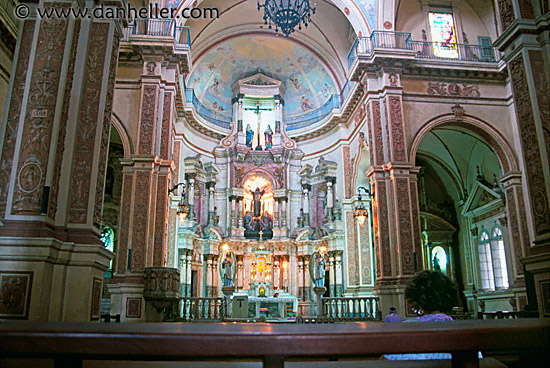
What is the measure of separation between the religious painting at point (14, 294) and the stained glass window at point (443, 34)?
15.5 meters

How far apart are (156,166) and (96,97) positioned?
6574 mm

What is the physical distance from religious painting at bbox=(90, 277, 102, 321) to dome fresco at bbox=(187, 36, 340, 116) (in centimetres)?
1701

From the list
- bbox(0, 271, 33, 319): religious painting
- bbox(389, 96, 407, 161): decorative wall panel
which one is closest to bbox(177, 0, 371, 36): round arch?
bbox(389, 96, 407, 161): decorative wall panel

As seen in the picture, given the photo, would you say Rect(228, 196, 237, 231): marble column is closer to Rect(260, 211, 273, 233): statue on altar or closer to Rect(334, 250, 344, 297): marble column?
Rect(260, 211, 273, 233): statue on altar

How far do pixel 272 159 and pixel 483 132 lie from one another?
12.0 m

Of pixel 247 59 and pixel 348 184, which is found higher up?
pixel 247 59

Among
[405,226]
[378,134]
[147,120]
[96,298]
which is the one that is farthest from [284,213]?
[96,298]

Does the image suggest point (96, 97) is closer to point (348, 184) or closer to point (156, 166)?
point (156, 166)

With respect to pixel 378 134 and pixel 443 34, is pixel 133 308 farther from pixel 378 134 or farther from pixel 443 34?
pixel 443 34

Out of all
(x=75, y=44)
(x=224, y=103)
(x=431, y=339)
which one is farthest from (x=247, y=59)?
(x=431, y=339)

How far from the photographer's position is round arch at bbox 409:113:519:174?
14.6 m

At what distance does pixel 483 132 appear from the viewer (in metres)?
15.1

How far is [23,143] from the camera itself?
558 centimetres

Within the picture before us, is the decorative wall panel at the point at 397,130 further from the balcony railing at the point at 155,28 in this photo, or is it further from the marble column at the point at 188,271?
the marble column at the point at 188,271
